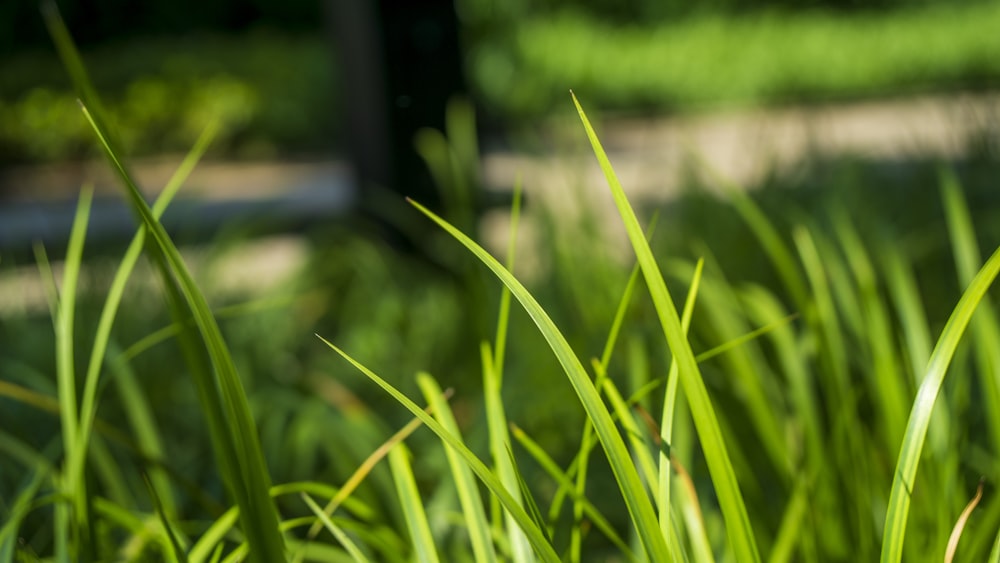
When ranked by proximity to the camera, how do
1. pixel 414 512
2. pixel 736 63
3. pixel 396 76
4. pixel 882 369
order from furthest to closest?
pixel 736 63 → pixel 396 76 → pixel 882 369 → pixel 414 512

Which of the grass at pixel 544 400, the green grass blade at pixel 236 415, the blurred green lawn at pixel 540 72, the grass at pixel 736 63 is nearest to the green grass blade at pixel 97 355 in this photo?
the grass at pixel 544 400

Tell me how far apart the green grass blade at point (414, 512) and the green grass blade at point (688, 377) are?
0.14 metres

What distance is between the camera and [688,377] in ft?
1.66

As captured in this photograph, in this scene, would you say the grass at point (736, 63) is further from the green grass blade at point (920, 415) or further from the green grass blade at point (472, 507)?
the green grass blade at point (920, 415)

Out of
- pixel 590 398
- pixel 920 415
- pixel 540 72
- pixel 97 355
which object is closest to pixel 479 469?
pixel 590 398

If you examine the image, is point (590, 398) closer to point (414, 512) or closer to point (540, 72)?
point (414, 512)

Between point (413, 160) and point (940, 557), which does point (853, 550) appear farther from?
point (413, 160)

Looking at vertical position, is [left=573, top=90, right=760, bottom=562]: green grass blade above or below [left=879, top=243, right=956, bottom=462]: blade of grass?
above

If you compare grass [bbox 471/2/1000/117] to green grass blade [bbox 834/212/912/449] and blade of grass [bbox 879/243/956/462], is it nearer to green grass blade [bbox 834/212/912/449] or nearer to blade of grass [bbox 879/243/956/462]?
green grass blade [bbox 834/212/912/449]

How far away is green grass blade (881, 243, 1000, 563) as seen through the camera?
0.52 m

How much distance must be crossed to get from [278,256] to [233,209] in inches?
36.7

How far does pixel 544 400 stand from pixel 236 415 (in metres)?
0.92

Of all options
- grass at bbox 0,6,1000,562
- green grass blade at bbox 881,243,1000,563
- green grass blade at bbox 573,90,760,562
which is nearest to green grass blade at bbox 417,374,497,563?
grass at bbox 0,6,1000,562

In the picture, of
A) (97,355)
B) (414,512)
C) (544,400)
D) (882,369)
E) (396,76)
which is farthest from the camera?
(396,76)
